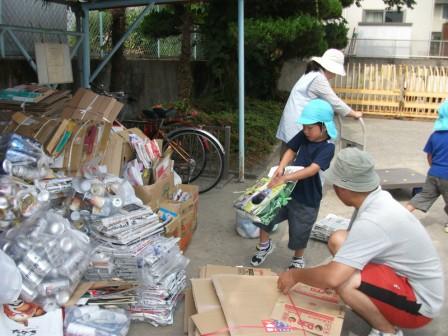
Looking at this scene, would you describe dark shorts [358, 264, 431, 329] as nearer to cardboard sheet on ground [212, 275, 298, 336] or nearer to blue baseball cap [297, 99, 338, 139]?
cardboard sheet on ground [212, 275, 298, 336]

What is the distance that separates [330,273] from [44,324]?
1.61 m

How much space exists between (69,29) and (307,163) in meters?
6.00

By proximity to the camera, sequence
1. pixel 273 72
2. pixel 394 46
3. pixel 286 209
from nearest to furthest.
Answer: pixel 286 209 → pixel 273 72 → pixel 394 46

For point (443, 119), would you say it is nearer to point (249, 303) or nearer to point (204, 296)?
point (249, 303)

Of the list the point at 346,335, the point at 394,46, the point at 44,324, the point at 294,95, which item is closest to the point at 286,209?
the point at 346,335

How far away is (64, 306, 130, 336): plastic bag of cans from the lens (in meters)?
2.78

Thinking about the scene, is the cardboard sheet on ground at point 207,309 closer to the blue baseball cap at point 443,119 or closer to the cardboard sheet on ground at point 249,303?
the cardboard sheet on ground at point 249,303

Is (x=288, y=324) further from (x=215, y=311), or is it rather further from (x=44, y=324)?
(x=44, y=324)

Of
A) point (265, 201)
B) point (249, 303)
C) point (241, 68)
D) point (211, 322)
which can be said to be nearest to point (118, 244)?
point (211, 322)

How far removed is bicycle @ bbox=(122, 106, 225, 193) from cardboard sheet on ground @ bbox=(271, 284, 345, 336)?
301 centimetres

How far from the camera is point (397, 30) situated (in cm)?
1850

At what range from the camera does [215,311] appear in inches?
111

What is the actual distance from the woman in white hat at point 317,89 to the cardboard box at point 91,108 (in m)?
1.63

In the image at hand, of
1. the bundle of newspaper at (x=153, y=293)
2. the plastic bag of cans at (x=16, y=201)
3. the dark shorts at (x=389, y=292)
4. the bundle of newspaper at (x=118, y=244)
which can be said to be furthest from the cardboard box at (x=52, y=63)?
the dark shorts at (x=389, y=292)
